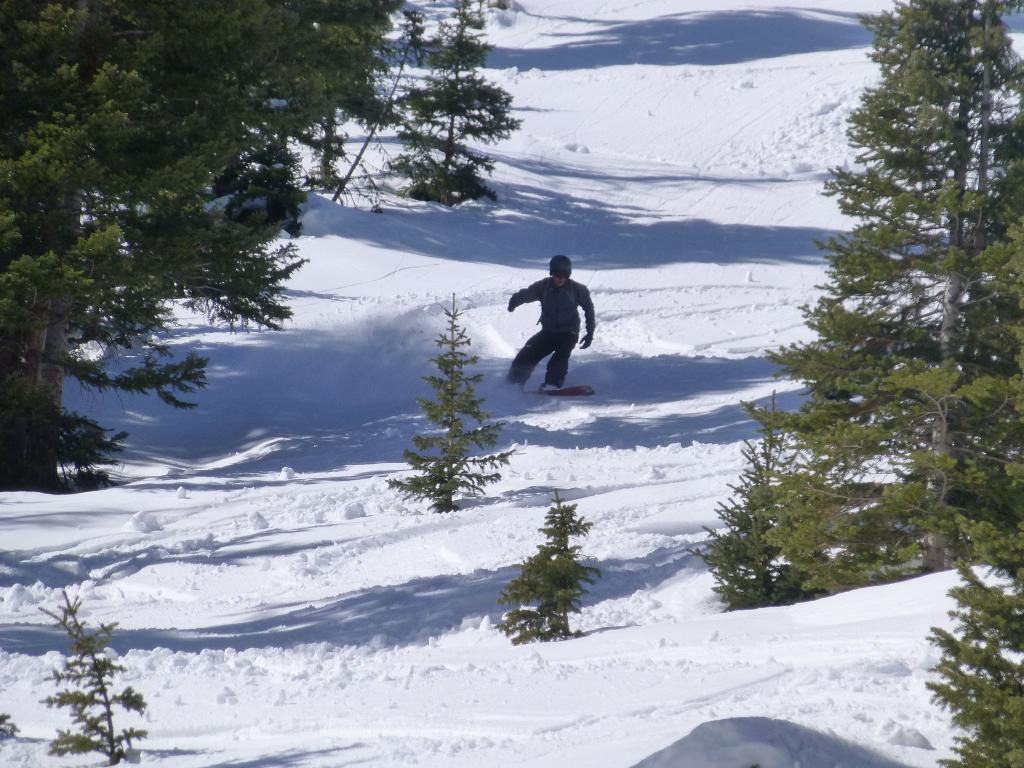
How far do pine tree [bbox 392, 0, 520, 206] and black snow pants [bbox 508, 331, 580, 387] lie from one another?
10325 millimetres

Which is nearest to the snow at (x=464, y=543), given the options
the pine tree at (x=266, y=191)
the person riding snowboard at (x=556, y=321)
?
the person riding snowboard at (x=556, y=321)

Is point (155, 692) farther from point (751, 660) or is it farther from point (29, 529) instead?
point (29, 529)

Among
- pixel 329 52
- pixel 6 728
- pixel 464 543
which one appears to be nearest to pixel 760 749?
pixel 6 728

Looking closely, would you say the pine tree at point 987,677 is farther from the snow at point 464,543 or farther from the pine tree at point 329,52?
the pine tree at point 329,52

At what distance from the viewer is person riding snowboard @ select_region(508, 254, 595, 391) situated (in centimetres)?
1692

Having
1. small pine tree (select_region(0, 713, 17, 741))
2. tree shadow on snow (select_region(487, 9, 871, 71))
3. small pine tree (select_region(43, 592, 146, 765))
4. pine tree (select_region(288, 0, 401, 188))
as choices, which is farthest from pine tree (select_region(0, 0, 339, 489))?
tree shadow on snow (select_region(487, 9, 871, 71))

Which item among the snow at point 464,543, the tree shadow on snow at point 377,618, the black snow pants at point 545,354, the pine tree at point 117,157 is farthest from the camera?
the black snow pants at point 545,354

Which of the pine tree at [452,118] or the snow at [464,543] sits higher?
the pine tree at [452,118]

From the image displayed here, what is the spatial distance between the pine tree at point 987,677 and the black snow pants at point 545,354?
13036 millimetres

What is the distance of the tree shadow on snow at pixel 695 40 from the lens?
49781 millimetres

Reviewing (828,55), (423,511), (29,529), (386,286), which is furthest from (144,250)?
(828,55)

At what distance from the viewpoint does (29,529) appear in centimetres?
1078

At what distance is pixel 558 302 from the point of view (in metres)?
17.1

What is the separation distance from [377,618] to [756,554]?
269 cm
